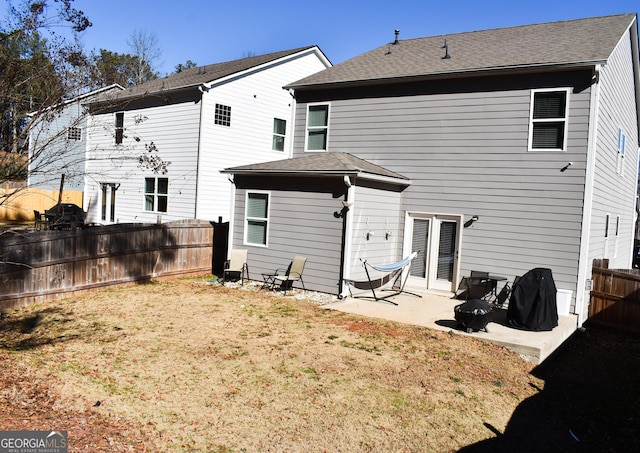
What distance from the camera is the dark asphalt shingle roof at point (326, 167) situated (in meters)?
11.5

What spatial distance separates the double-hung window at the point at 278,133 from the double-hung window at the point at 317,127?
5.27 meters

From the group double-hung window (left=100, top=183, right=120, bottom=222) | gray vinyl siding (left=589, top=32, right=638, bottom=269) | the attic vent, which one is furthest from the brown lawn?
double-hung window (left=100, top=183, right=120, bottom=222)

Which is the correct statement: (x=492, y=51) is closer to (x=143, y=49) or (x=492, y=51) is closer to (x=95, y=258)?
(x=95, y=258)

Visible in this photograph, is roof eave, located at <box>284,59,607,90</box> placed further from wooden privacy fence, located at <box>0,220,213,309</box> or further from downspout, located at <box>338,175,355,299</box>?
wooden privacy fence, located at <box>0,220,213,309</box>

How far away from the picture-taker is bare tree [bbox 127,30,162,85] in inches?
1570

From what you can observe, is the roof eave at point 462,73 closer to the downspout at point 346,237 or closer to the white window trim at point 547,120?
the white window trim at point 547,120

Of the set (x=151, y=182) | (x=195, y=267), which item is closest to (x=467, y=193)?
(x=195, y=267)

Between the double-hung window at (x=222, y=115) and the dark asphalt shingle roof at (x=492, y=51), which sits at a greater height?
the dark asphalt shingle roof at (x=492, y=51)

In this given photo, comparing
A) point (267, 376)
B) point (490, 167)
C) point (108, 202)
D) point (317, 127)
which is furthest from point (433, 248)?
point (108, 202)

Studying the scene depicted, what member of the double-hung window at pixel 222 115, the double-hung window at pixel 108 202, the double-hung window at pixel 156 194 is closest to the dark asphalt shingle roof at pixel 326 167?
the double-hung window at pixel 222 115

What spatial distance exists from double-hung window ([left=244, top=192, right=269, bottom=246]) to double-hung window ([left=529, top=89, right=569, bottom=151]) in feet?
22.1

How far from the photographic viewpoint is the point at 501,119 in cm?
1167

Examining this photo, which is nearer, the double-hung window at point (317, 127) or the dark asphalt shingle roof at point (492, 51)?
the dark asphalt shingle roof at point (492, 51)

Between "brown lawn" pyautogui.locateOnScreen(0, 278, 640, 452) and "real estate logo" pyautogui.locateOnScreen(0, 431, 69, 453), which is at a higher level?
"real estate logo" pyautogui.locateOnScreen(0, 431, 69, 453)
